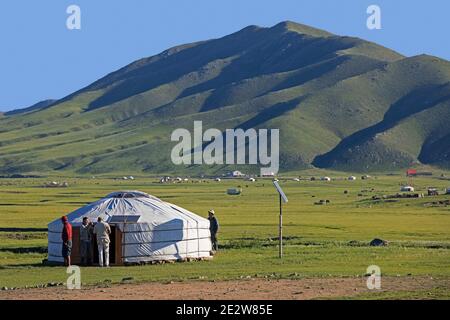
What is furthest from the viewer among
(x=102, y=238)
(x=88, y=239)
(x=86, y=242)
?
(x=86, y=242)

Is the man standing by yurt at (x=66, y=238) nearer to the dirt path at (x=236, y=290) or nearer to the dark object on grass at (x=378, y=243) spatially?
the dirt path at (x=236, y=290)

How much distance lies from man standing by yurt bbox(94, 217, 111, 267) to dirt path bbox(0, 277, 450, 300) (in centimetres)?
700

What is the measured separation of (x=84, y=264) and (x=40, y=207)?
60.6 meters

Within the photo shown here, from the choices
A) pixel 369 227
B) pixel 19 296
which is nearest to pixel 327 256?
pixel 19 296

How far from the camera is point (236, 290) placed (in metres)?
31.4

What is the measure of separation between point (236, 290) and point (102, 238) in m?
10.5

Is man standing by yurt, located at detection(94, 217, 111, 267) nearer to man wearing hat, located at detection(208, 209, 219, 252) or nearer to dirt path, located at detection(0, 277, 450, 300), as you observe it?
man wearing hat, located at detection(208, 209, 219, 252)

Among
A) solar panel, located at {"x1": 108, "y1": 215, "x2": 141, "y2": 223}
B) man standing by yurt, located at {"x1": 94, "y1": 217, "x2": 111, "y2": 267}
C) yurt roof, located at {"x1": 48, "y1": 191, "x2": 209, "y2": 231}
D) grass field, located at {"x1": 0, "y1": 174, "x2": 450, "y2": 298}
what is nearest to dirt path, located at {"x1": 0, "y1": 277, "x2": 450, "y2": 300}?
grass field, located at {"x1": 0, "y1": 174, "x2": 450, "y2": 298}

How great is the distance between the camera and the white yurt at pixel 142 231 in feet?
140

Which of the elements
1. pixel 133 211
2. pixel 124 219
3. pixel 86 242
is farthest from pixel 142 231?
pixel 86 242

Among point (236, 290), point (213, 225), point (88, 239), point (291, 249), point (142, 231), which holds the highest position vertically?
point (213, 225)

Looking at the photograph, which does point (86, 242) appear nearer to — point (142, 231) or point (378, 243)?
point (142, 231)

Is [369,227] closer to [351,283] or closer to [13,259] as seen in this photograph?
[13,259]

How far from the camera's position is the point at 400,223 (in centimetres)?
7462
